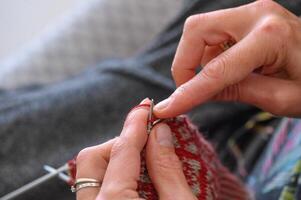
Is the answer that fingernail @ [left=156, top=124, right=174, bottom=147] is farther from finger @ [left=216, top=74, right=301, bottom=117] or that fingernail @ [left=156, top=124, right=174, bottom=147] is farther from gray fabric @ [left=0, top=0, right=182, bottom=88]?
gray fabric @ [left=0, top=0, right=182, bottom=88]

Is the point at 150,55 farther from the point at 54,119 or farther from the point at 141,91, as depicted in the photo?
the point at 54,119

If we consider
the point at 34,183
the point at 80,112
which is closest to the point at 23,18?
the point at 80,112

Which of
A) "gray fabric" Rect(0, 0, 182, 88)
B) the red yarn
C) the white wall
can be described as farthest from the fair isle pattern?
the white wall

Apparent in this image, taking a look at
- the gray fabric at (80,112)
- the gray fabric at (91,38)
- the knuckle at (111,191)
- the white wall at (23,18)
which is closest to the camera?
the knuckle at (111,191)

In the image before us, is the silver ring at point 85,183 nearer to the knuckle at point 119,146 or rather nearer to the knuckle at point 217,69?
the knuckle at point 119,146

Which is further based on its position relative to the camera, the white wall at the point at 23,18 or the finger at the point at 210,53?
the white wall at the point at 23,18

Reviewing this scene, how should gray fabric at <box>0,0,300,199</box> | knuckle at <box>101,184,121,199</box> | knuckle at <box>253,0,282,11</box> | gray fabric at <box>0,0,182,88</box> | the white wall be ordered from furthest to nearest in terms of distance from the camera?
the white wall, gray fabric at <box>0,0,182,88</box>, gray fabric at <box>0,0,300,199</box>, knuckle at <box>253,0,282,11</box>, knuckle at <box>101,184,121,199</box>

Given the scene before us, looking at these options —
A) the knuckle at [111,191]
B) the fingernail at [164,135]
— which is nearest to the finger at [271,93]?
the fingernail at [164,135]

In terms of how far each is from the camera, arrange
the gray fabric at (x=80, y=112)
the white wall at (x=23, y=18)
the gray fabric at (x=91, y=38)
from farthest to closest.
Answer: the white wall at (x=23, y=18)
the gray fabric at (x=91, y=38)
the gray fabric at (x=80, y=112)
